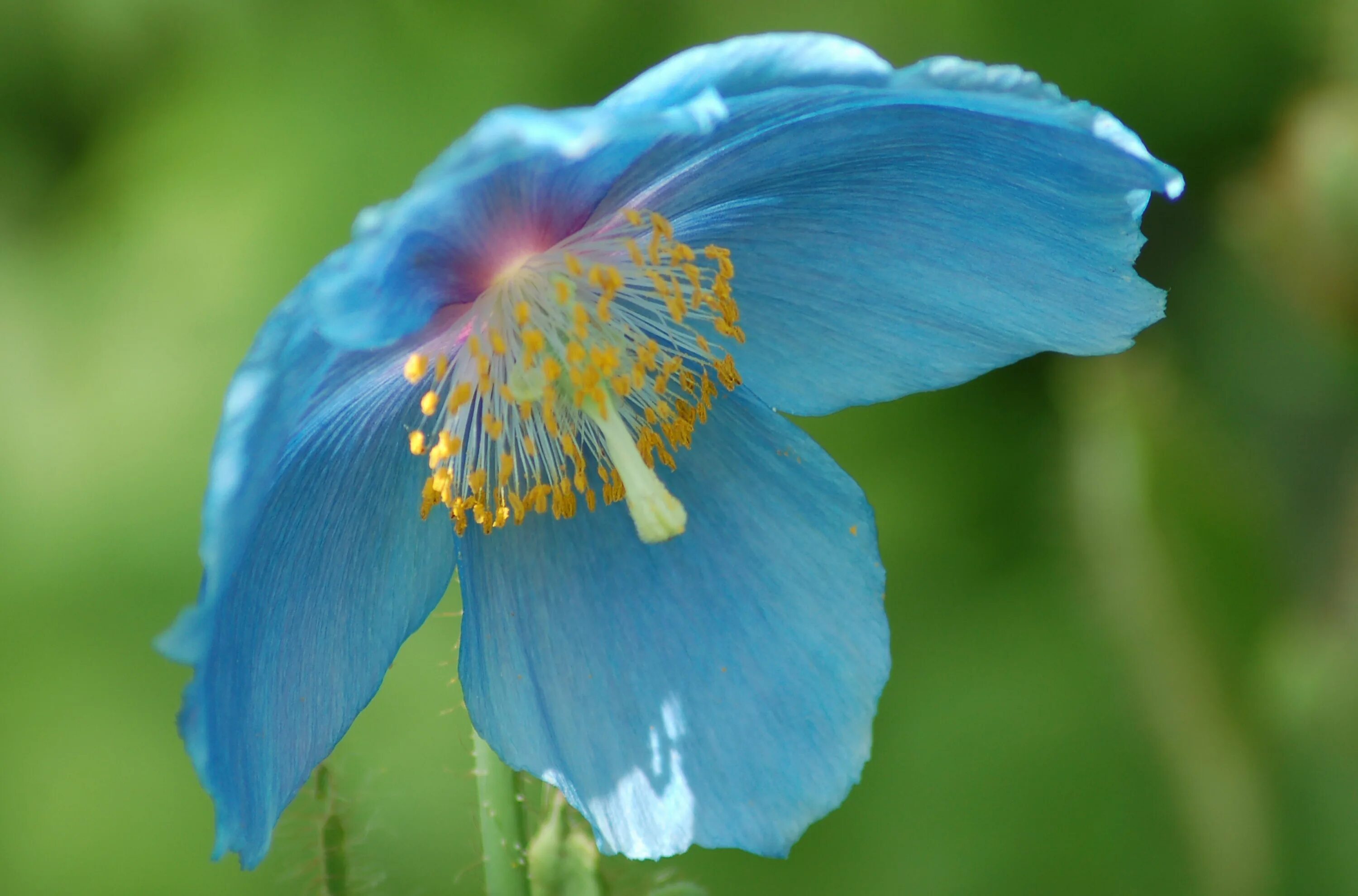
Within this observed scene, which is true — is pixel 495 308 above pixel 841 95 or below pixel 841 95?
below

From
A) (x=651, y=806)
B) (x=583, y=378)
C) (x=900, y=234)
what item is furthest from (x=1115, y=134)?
(x=651, y=806)

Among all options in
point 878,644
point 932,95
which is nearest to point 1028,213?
point 932,95

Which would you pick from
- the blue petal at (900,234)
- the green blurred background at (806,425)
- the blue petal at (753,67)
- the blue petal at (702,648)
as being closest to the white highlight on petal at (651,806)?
the blue petal at (702,648)

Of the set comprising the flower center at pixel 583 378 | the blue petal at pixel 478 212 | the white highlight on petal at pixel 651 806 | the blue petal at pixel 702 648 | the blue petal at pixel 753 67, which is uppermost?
the blue petal at pixel 753 67

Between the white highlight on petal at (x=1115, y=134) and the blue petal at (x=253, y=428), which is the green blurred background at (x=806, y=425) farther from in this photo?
the blue petal at (x=253, y=428)

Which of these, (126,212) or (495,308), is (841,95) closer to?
(495,308)

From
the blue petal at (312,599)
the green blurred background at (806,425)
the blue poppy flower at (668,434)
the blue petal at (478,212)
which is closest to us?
→ the blue petal at (478,212)

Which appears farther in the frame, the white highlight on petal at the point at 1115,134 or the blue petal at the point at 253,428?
the white highlight on petal at the point at 1115,134
